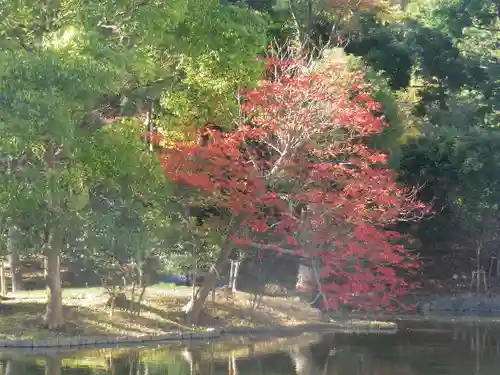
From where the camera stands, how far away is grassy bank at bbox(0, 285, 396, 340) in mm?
18469

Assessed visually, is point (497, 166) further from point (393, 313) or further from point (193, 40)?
point (193, 40)

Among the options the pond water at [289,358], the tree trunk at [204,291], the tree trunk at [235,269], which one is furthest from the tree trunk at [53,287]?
the tree trunk at [235,269]

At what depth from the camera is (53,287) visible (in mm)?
18391

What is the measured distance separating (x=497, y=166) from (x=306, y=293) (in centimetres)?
755

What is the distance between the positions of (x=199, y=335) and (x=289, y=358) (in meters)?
3.29

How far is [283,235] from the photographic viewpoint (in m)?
23.1

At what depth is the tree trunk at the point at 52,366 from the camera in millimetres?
14469

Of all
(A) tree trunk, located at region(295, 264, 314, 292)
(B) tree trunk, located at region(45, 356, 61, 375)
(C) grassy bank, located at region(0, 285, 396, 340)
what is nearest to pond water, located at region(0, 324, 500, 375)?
(B) tree trunk, located at region(45, 356, 61, 375)

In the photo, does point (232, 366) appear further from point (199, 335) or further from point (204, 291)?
point (204, 291)

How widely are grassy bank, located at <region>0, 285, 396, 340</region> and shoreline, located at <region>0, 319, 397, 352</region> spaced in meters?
0.19

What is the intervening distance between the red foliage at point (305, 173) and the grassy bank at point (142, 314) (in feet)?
5.05

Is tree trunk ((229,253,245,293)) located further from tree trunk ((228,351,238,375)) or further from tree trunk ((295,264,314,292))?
tree trunk ((228,351,238,375))

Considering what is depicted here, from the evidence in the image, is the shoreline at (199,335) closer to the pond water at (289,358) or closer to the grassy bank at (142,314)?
the grassy bank at (142,314)

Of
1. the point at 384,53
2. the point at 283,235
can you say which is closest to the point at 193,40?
the point at 283,235
